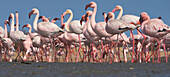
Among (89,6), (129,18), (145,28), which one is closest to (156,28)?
(145,28)

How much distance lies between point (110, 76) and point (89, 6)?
31.9ft

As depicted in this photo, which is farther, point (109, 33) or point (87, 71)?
point (109, 33)

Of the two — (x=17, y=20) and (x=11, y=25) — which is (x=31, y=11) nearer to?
(x=11, y=25)

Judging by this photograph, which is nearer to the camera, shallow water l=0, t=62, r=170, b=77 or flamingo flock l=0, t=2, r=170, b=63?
shallow water l=0, t=62, r=170, b=77

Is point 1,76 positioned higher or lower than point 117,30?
lower

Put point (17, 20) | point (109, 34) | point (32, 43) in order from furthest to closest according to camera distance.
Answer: point (17, 20), point (32, 43), point (109, 34)

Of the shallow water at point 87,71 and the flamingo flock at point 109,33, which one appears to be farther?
the flamingo flock at point 109,33

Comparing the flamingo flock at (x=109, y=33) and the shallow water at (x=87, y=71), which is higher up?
the flamingo flock at (x=109, y=33)

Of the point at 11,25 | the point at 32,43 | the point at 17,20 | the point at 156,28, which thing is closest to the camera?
the point at 156,28

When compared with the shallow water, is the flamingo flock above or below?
above

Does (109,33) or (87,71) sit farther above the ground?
(109,33)

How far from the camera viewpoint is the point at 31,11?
16.8 m

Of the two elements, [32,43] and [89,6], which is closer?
[89,6]

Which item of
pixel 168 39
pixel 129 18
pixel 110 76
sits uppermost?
pixel 129 18
